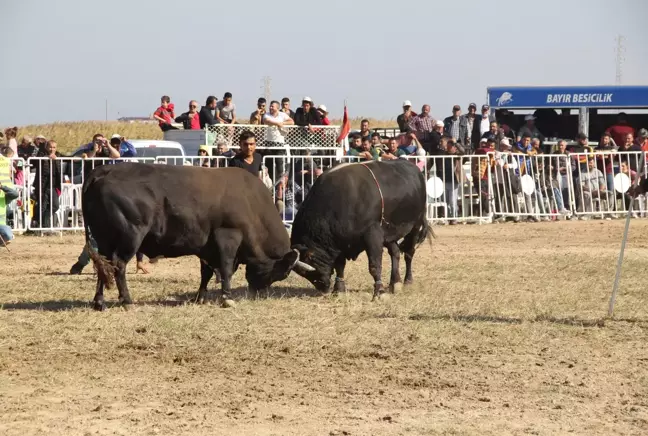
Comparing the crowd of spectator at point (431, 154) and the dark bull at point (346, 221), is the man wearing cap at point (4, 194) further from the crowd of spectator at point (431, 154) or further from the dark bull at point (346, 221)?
the dark bull at point (346, 221)

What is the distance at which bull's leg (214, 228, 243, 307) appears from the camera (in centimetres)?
1276

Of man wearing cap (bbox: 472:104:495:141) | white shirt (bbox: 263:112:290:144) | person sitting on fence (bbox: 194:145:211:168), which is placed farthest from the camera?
man wearing cap (bbox: 472:104:495:141)

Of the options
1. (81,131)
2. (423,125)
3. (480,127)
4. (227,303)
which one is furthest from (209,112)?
(81,131)

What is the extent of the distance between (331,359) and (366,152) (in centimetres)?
1304

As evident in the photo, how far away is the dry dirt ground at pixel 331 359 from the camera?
7746 millimetres

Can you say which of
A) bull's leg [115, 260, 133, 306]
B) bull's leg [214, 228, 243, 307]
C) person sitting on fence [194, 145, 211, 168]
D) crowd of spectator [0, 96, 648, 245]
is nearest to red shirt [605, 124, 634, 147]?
crowd of spectator [0, 96, 648, 245]

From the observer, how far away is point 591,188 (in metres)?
25.2

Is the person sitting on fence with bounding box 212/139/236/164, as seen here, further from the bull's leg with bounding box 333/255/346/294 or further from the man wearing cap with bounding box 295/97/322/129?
the bull's leg with bounding box 333/255/346/294

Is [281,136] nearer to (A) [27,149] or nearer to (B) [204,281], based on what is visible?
(A) [27,149]

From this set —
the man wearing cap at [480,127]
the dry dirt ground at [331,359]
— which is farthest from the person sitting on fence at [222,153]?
the man wearing cap at [480,127]

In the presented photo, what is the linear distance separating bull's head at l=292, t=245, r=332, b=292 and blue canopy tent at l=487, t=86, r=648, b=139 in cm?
1901

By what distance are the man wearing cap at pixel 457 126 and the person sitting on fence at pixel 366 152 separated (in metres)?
3.57

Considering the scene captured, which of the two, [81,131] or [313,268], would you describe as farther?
[81,131]

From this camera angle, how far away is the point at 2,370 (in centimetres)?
925
